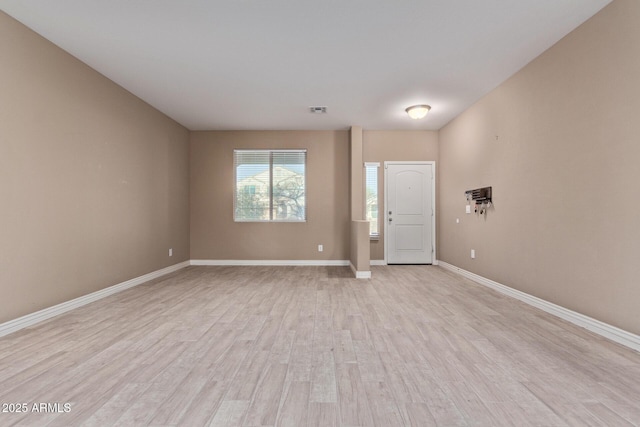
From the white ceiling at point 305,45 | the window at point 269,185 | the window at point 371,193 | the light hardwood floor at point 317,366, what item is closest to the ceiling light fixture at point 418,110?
the white ceiling at point 305,45

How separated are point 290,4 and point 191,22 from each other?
957 mm

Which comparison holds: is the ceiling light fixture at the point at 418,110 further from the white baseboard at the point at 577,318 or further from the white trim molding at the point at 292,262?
the white trim molding at the point at 292,262

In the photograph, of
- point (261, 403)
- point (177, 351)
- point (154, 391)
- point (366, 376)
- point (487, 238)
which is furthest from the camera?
point (487, 238)

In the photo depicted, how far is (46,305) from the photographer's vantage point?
3.18m

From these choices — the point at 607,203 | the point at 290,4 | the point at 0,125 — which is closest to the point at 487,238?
the point at 607,203

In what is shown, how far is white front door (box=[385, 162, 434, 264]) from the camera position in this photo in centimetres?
666

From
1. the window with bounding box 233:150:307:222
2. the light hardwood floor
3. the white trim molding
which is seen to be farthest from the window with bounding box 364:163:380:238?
the light hardwood floor

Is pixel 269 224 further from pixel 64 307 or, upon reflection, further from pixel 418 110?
pixel 64 307

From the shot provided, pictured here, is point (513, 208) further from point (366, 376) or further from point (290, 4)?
point (290, 4)

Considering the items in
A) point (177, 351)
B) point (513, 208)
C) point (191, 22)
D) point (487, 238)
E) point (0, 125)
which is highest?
point (191, 22)

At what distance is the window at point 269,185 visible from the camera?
6.66 metres

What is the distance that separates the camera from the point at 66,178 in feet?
11.4

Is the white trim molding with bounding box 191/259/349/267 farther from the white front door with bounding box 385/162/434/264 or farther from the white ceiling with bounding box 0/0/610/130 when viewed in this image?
the white ceiling with bounding box 0/0/610/130

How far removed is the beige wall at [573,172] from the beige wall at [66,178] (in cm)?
515
